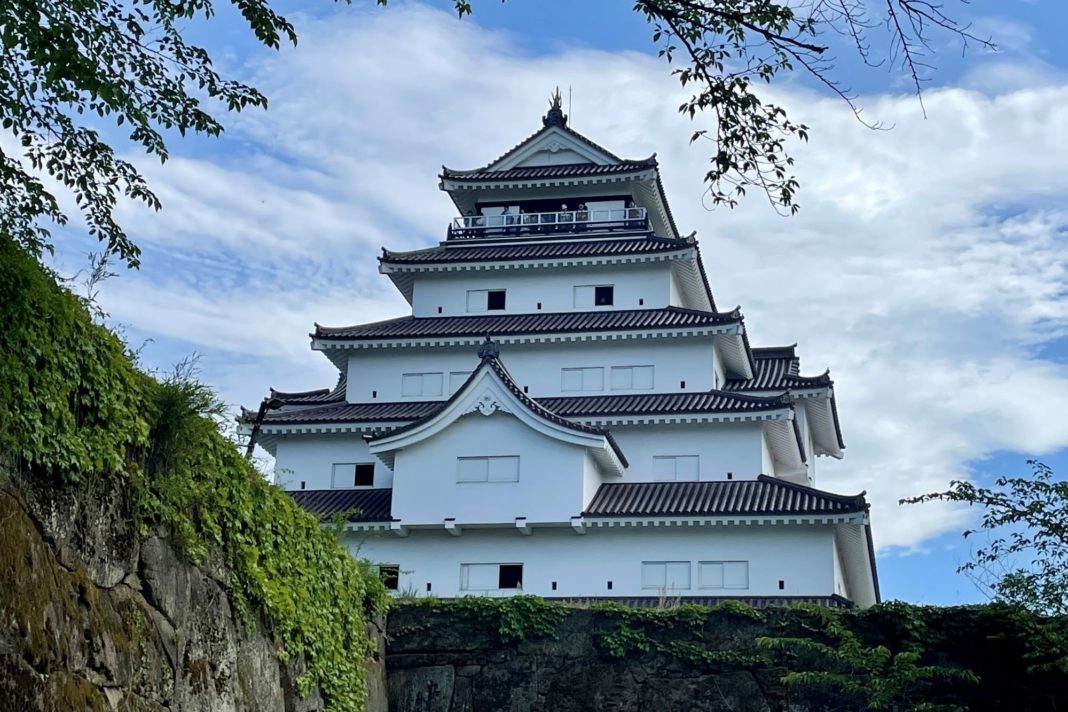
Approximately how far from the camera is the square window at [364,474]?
31.4 m

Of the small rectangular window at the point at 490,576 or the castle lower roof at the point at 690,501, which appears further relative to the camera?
the small rectangular window at the point at 490,576

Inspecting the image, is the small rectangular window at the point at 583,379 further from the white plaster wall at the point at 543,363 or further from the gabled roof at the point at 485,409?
the gabled roof at the point at 485,409

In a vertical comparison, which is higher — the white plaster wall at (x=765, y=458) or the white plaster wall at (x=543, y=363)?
the white plaster wall at (x=543, y=363)

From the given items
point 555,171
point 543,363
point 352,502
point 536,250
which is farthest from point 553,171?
point 352,502

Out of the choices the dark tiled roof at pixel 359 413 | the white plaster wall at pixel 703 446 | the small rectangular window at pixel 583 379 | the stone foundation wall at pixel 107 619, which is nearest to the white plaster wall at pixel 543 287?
the small rectangular window at pixel 583 379

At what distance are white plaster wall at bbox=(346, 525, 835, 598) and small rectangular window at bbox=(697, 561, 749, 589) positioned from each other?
0.11 m

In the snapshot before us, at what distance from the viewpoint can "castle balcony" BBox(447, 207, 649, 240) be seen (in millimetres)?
34812

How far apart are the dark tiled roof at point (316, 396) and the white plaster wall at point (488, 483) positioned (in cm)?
519

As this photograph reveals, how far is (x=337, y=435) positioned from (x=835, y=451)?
15.0 metres

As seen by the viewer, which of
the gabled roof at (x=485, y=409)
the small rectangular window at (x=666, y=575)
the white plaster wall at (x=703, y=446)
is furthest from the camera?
the white plaster wall at (x=703, y=446)

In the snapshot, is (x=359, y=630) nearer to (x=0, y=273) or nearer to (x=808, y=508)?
(x=0, y=273)

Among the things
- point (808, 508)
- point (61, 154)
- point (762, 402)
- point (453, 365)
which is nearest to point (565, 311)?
point (453, 365)

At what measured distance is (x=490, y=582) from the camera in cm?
2841

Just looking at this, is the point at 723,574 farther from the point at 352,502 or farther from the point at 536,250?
the point at 536,250
